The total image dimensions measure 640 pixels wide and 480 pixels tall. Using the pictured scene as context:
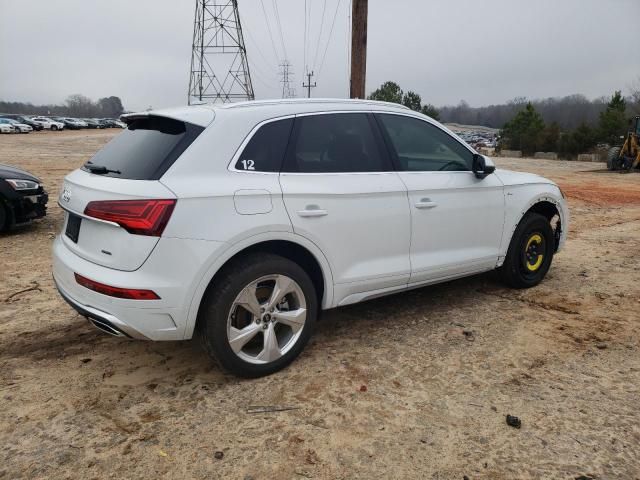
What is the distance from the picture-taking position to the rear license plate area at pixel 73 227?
3.08 meters

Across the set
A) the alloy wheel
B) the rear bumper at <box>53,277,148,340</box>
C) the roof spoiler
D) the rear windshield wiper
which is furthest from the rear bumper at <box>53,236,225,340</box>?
the roof spoiler

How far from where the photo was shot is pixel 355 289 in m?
3.54

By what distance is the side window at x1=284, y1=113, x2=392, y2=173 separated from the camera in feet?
10.9

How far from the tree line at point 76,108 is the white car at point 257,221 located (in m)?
106

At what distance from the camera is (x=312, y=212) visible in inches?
126

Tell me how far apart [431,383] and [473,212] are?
1.61 meters

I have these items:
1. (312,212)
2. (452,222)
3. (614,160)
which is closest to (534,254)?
(452,222)

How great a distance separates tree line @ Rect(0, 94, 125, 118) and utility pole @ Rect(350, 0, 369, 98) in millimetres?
99565

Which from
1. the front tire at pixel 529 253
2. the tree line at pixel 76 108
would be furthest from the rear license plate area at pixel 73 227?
the tree line at pixel 76 108

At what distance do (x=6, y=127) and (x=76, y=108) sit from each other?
247 ft

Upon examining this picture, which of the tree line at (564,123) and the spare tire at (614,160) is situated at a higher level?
the tree line at (564,123)

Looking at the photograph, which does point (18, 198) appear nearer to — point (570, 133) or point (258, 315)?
point (258, 315)

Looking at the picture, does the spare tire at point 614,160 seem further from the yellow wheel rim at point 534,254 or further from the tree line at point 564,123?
the yellow wheel rim at point 534,254

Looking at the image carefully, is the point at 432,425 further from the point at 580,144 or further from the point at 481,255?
the point at 580,144
